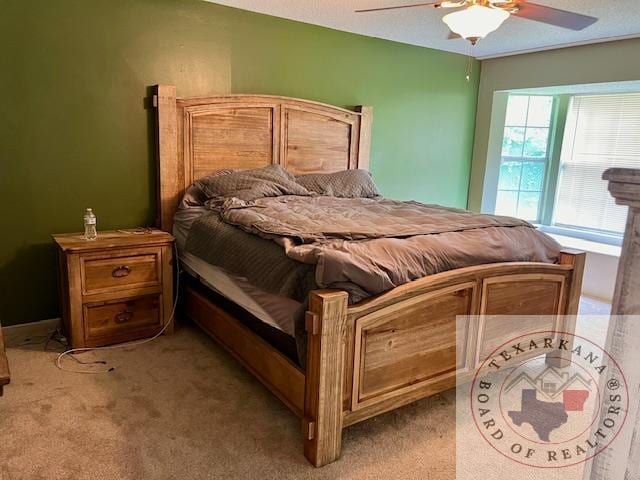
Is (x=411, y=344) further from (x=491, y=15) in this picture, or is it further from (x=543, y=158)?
(x=543, y=158)

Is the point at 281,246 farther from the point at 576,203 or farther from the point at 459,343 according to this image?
the point at 576,203

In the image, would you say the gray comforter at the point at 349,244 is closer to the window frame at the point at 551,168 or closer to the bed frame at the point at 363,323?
the bed frame at the point at 363,323

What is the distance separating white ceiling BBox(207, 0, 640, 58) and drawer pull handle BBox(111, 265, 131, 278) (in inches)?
74.5

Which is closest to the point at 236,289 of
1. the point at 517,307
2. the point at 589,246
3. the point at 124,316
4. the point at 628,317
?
the point at 124,316

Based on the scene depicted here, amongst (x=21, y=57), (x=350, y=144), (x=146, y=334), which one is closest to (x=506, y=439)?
(x=146, y=334)

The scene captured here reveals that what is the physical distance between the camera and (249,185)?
3.17 metres

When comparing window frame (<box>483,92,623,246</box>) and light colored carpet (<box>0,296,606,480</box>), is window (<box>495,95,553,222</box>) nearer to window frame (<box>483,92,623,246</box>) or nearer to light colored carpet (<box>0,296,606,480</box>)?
window frame (<box>483,92,623,246</box>)

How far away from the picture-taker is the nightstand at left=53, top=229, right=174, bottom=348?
Result: 263 centimetres

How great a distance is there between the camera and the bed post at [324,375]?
1.68m

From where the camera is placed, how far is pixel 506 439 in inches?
80.2

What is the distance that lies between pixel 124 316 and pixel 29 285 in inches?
25.3

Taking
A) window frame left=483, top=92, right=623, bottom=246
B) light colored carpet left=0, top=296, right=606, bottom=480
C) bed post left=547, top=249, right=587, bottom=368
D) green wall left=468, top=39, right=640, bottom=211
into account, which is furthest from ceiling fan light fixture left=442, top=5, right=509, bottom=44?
window frame left=483, top=92, right=623, bottom=246

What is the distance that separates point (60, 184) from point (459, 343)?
97.3 inches

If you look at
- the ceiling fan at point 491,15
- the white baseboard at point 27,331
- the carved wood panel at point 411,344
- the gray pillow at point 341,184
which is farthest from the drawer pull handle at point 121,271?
the ceiling fan at point 491,15
